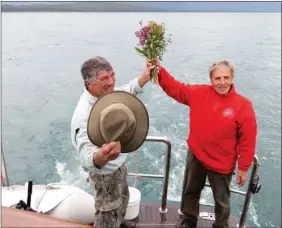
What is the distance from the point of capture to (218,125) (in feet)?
6.72

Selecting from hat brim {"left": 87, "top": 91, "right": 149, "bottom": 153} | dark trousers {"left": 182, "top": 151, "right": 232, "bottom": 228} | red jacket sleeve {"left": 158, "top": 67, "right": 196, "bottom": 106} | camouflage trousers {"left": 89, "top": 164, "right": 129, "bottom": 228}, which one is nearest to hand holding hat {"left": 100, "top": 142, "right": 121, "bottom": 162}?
hat brim {"left": 87, "top": 91, "right": 149, "bottom": 153}

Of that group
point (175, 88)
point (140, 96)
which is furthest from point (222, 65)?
point (140, 96)

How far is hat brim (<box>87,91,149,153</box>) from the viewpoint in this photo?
59.1 inches

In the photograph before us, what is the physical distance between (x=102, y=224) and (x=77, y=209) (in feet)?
1.02

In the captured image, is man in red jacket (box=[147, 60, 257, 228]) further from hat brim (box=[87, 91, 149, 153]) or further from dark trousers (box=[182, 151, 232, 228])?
hat brim (box=[87, 91, 149, 153])

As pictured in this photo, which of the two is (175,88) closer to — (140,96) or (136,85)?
(136,85)

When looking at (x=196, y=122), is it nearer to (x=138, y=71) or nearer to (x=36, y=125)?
(x=36, y=125)

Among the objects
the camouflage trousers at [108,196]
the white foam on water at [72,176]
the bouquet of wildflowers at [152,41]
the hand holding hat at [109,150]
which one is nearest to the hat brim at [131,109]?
the hand holding hat at [109,150]

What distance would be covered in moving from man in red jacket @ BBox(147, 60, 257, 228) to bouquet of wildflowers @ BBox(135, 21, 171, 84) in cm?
11

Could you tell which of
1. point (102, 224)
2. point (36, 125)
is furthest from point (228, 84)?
point (36, 125)

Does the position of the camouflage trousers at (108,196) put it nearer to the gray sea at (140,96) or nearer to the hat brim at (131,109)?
the hat brim at (131,109)

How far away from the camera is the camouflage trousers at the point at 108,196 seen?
1.78 m

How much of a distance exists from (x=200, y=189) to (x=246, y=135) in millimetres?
647

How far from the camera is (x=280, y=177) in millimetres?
6840
